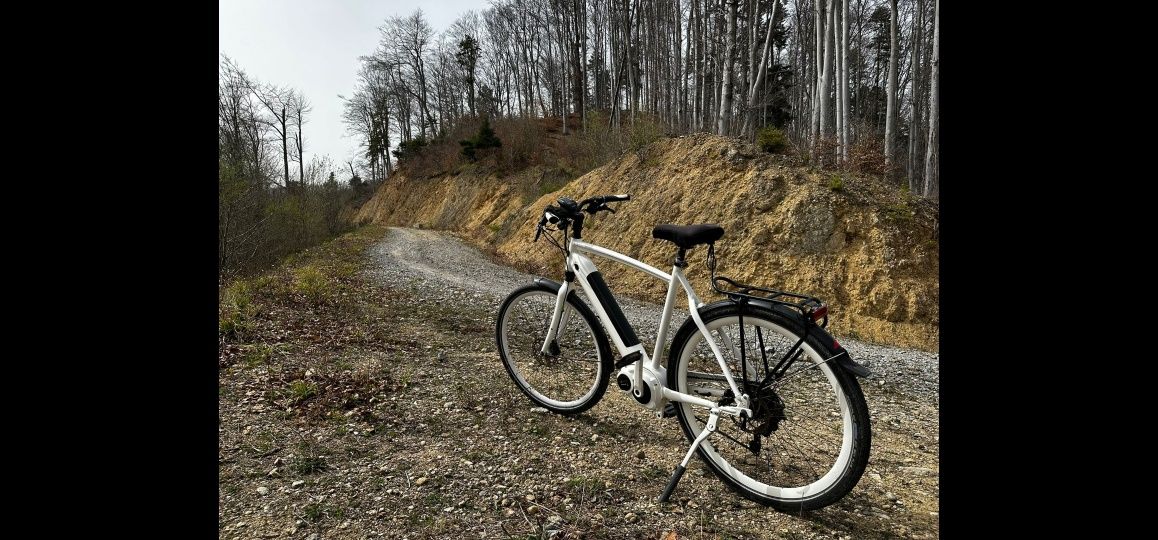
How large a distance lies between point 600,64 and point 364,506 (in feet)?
92.6

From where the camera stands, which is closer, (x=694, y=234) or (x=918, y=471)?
(x=694, y=234)

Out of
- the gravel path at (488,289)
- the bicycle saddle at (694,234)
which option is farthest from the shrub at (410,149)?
the bicycle saddle at (694,234)

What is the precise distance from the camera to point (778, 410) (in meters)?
2.12

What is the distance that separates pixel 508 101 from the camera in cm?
3666

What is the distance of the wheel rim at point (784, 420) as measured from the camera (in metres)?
1.96

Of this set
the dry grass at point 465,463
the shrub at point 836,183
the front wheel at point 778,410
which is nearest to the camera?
the front wheel at point 778,410

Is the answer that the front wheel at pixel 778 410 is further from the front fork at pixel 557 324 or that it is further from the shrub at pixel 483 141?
the shrub at pixel 483 141

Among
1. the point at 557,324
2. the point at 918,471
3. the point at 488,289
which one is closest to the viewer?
the point at 918,471

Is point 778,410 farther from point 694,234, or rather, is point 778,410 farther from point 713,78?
point 713,78

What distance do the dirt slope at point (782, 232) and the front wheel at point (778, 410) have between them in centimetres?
534

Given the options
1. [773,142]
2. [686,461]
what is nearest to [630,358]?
[686,461]

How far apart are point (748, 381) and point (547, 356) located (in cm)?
151

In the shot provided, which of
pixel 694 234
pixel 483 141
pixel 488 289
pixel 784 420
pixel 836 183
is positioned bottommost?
pixel 784 420
